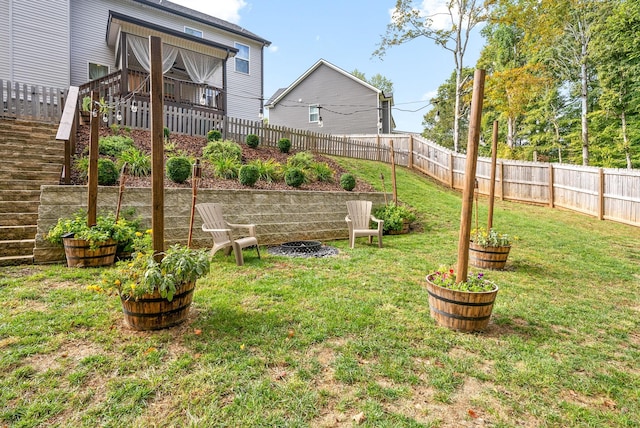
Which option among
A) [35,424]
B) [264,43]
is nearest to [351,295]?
[35,424]

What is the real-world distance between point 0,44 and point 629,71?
24826mm

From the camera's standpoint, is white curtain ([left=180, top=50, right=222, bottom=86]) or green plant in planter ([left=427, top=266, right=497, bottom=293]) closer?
green plant in planter ([left=427, top=266, right=497, bottom=293])

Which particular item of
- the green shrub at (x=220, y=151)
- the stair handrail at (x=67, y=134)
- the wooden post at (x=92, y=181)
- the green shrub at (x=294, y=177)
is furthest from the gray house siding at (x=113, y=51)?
the wooden post at (x=92, y=181)

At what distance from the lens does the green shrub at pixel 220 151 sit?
749cm

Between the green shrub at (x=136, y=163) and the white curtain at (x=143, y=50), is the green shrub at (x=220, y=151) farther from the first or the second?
the white curtain at (x=143, y=50)

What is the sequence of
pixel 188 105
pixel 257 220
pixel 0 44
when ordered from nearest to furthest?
1. pixel 257 220
2. pixel 0 44
3. pixel 188 105

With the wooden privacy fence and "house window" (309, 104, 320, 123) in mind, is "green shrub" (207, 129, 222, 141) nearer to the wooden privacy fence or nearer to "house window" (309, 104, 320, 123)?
the wooden privacy fence

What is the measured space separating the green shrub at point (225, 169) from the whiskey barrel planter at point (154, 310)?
4592 millimetres

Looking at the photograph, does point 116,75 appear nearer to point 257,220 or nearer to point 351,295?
point 257,220

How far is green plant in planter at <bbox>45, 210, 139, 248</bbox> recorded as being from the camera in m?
3.88

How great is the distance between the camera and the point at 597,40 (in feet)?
45.5

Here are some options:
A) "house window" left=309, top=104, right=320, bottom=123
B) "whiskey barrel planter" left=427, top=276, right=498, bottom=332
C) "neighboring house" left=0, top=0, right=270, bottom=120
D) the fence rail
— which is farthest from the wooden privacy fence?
"house window" left=309, top=104, right=320, bottom=123

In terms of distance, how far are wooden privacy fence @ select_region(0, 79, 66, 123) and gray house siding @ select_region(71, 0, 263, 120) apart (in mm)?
4264

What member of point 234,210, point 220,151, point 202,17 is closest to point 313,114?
point 202,17
